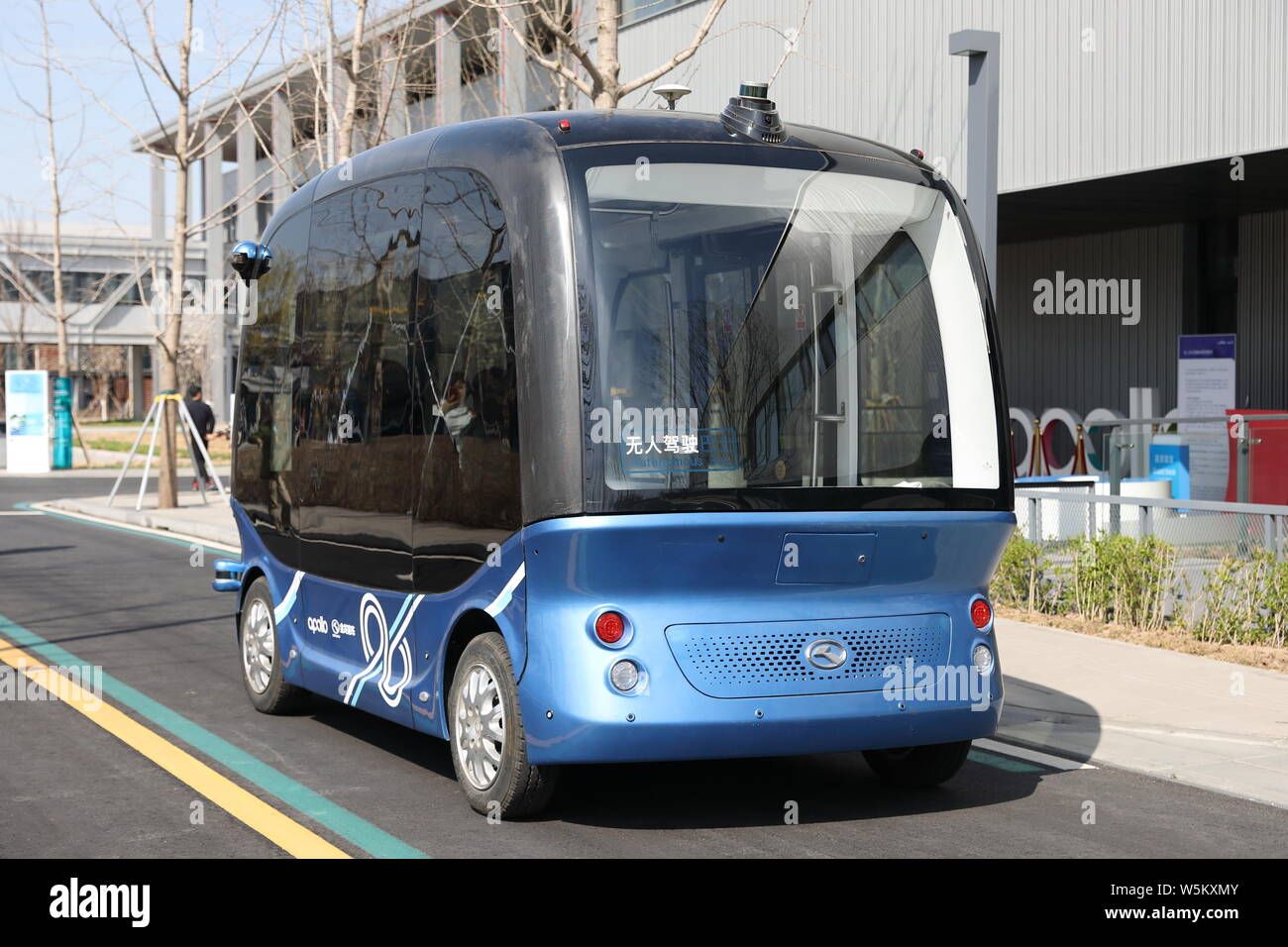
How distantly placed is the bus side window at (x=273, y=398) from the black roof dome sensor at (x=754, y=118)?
9.48 feet

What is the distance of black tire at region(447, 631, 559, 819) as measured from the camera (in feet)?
21.2

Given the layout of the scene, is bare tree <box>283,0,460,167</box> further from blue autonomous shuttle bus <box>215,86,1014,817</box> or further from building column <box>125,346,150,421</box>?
building column <box>125,346,150,421</box>

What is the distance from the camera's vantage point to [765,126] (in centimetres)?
689

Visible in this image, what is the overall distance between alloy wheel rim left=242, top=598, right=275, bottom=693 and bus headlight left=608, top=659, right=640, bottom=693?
338cm

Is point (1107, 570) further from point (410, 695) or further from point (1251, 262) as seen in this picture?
point (1251, 262)

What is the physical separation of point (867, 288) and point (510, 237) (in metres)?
1.53

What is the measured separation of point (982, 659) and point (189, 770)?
369 centimetres

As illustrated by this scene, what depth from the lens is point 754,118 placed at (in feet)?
22.6

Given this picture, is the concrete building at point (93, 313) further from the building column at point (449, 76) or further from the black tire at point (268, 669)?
the black tire at point (268, 669)

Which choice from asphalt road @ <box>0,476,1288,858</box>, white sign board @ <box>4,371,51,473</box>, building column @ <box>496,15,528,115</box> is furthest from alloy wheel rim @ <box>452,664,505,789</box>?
white sign board @ <box>4,371,51,473</box>

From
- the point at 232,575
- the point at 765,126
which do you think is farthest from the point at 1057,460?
the point at 765,126

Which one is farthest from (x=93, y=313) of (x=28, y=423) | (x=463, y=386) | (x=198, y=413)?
(x=463, y=386)

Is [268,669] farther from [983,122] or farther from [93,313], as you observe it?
[93,313]

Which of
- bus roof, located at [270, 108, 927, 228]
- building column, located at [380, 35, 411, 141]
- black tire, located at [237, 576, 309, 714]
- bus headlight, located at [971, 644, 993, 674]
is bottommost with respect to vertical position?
black tire, located at [237, 576, 309, 714]
